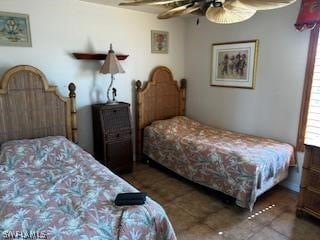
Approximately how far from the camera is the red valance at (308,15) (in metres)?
2.45

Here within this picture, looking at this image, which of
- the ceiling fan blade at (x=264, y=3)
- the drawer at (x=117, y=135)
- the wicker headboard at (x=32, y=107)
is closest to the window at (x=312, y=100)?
the ceiling fan blade at (x=264, y=3)

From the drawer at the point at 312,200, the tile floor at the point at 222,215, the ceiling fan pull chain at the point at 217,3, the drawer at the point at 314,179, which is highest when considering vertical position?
the ceiling fan pull chain at the point at 217,3

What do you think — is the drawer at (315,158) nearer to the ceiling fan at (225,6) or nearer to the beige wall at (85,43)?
the ceiling fan at (225,6)

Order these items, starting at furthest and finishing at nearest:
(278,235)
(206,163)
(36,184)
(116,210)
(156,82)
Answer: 1. (156,82)
2. (206,163)
3. (278,235)
4. (36,184)
5. (116,210)

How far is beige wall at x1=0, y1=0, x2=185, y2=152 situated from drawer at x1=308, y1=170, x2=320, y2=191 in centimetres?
246

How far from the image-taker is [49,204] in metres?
1.61

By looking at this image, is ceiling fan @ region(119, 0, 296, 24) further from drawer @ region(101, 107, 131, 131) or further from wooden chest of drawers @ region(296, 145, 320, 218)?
drawer @ region(101, 107, 131, 131)

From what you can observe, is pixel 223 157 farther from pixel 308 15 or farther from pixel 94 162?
pixel 308 15

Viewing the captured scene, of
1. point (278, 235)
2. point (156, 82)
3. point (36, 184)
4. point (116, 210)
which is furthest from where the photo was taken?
point (156, 82)

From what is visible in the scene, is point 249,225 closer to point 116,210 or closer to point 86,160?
point 116,210

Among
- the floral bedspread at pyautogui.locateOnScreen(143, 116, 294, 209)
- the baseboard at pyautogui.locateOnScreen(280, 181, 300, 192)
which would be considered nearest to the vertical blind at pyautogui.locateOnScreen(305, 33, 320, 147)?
the floral bedspread at pyautogui.locateOnScreen(143, 116, 294, 209)

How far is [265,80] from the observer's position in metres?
3.12

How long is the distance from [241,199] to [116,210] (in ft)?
4.84

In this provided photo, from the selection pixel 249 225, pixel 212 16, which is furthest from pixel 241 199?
pixel 212 16
